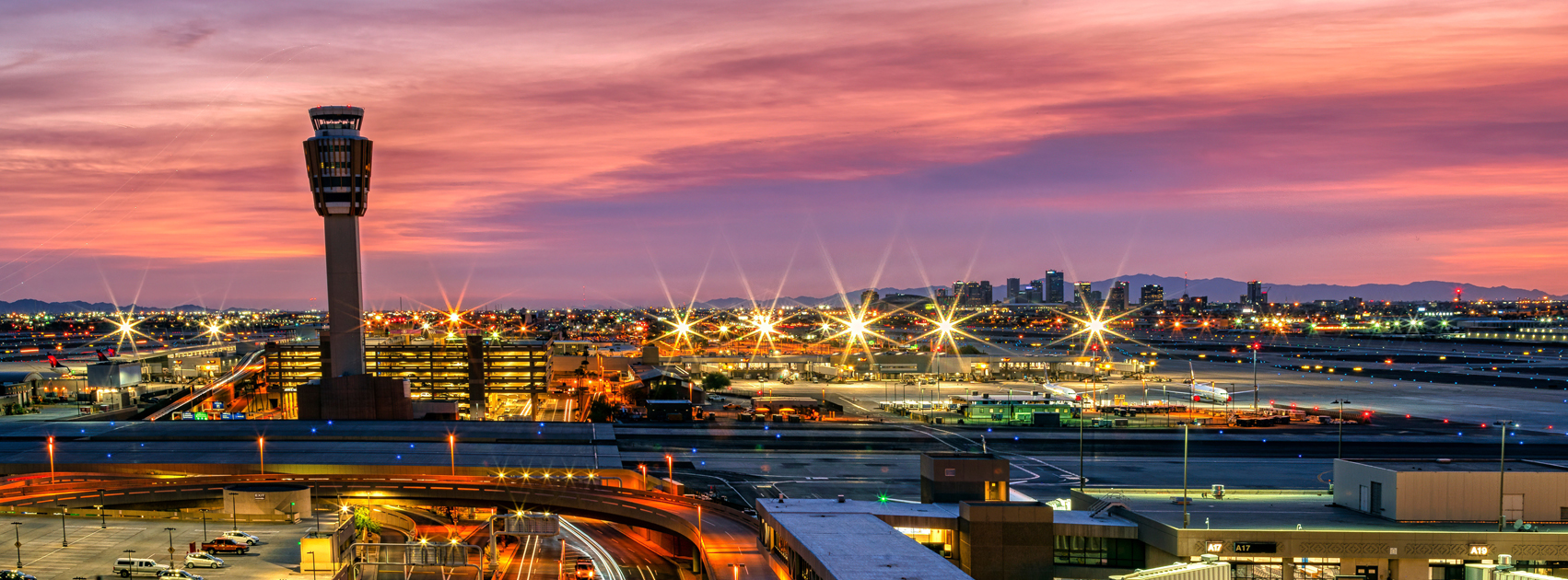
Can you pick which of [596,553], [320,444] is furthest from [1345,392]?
[320,444]

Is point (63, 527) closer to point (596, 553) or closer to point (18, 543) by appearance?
point (18, 543)

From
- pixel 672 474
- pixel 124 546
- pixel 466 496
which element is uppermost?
pixel 124 546

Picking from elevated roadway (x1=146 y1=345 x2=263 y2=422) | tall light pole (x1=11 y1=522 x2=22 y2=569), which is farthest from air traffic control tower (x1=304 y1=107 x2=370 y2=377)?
tall light pole (x1=11 y1=522 x2=22 y2=569)

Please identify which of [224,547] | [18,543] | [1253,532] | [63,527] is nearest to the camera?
[1253,532]

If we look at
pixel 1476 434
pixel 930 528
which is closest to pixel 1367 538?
pixel 930 528

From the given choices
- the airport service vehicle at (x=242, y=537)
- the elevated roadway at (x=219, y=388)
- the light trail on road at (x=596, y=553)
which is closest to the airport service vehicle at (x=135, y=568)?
the airport service vehicle at (x=242, y=537)

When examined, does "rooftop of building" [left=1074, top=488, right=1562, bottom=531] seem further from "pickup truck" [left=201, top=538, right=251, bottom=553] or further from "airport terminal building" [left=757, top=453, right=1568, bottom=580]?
"pickup truck" [left=201, top=538, right=251, bottom=553]
